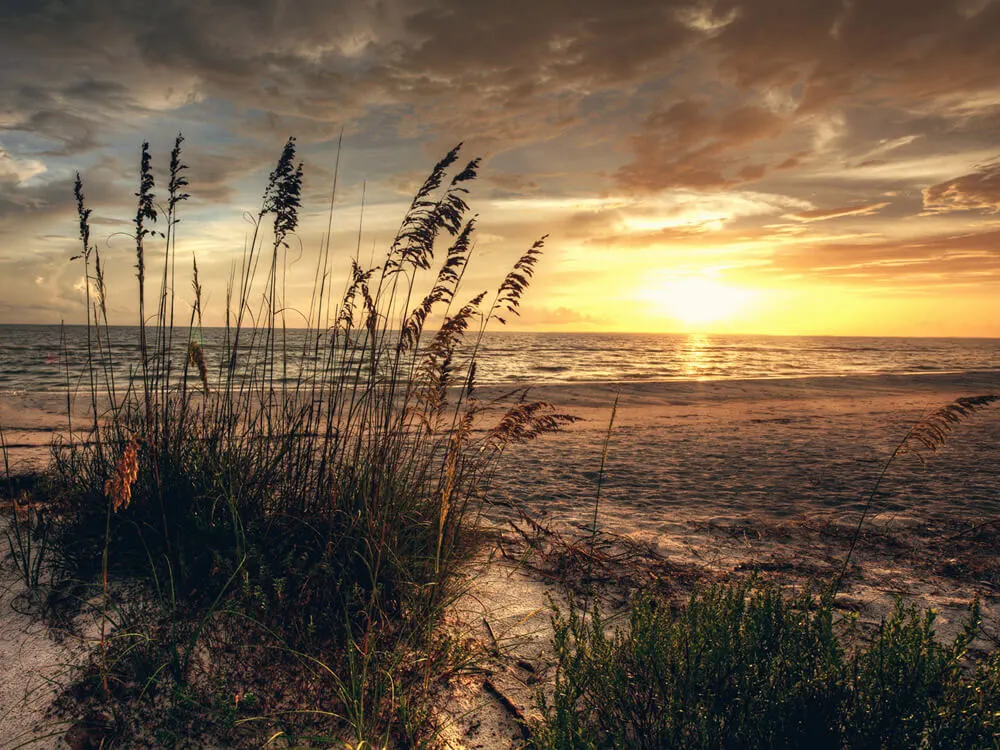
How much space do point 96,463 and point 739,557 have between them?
4.21 m

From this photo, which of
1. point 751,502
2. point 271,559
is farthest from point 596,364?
point 271,559

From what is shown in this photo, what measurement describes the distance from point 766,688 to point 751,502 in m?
3.72

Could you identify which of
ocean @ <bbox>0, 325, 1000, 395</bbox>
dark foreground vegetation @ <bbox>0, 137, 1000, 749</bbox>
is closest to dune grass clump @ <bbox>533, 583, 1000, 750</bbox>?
dark foreground vegetation @ <bbox>0, 137, 1000, 749</bbox>

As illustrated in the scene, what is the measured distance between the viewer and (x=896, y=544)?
13.9 feet

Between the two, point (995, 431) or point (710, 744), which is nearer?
point (710, 744)

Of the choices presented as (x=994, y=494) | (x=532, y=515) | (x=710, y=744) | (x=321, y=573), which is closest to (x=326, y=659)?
(x=321, y=573)

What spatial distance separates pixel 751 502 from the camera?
5434mm

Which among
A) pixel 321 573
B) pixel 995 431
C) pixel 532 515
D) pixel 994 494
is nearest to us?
pixel 321 573

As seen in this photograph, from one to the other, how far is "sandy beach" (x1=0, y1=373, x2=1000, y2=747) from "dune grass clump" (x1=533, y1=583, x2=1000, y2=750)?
0.52 metres

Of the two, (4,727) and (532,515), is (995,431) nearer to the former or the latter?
(532,515)

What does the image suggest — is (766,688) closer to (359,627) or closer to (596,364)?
(359,627)

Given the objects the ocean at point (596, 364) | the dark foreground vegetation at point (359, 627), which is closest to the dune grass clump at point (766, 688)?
the dark foreground vegetation at point (359, 627)

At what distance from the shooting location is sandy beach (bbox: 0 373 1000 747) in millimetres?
Answer: 3359

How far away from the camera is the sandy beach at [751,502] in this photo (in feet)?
11.0
